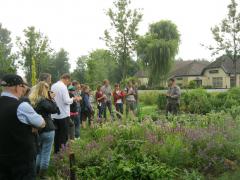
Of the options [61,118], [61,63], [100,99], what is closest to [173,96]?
[100,99]

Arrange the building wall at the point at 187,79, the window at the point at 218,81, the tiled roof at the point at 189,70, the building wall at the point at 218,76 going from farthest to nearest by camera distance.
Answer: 1. the tiled roof at the point at 189,70
2. the building wall at the point at 187,79
3. the window at the point at 218,81
4. the building wall at the point at 218,76

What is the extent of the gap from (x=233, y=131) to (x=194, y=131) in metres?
0.77

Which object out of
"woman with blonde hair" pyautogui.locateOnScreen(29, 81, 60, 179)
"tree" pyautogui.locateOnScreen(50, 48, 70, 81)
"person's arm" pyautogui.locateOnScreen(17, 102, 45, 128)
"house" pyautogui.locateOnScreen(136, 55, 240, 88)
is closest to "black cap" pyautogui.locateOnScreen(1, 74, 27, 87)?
"person's arm" pyautogui.locateOnScreen(17, 102, 45, 128)

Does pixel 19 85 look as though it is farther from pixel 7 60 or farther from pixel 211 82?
pixel 211 82

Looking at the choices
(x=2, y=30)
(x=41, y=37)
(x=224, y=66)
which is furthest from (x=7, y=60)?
(x=2, y=30)

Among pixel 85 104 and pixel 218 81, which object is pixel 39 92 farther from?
pixel 218 81

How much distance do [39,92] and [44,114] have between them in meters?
0.39

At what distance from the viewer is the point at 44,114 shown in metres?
6.95

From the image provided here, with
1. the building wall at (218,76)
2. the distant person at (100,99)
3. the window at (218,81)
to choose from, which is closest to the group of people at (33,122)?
the distant person at (100,99)

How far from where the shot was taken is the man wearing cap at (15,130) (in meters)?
4.60

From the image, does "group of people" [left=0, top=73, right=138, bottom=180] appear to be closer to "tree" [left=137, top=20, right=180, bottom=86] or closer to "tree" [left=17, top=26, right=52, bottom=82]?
"tree" [left=17, top=26, right=52, bottom=82]

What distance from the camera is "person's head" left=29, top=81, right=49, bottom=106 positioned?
6867mm

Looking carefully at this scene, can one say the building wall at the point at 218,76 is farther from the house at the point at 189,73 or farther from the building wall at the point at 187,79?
the house at the point at 189,73

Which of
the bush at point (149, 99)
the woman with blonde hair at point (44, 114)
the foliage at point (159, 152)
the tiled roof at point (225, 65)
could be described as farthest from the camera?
the tiled roof at point (225, 65)
